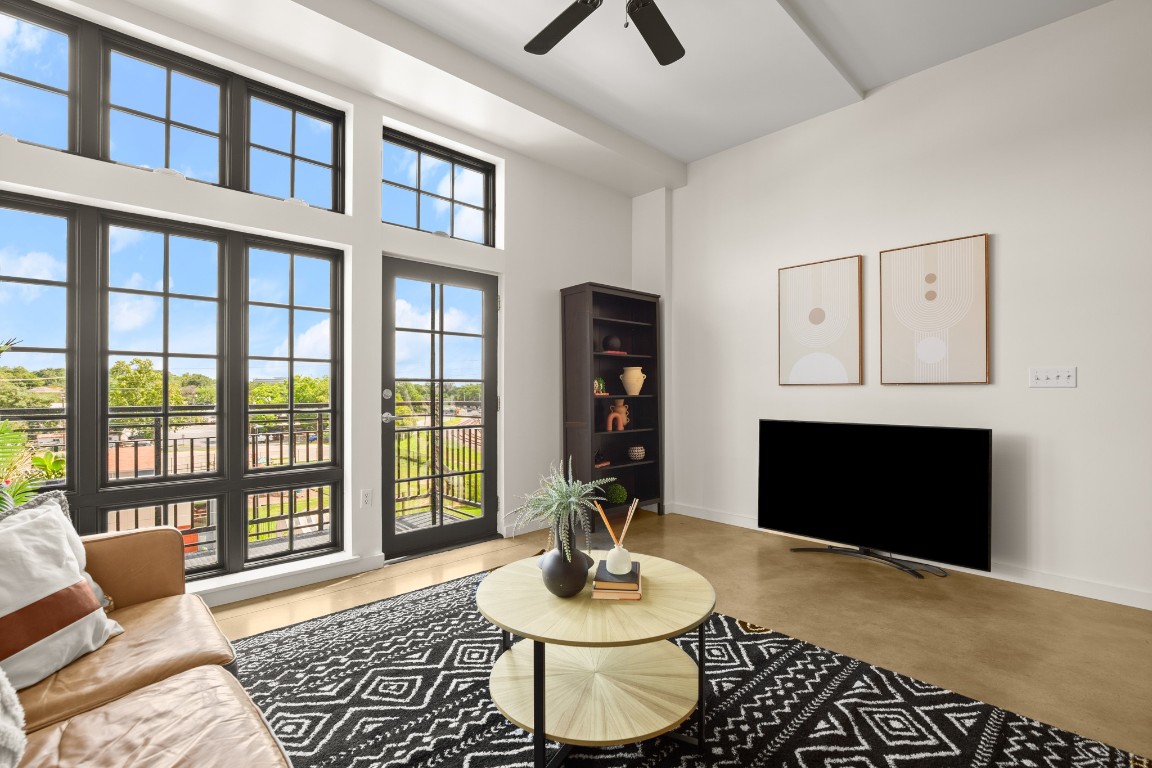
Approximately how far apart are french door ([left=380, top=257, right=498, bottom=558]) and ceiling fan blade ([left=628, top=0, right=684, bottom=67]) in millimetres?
2032

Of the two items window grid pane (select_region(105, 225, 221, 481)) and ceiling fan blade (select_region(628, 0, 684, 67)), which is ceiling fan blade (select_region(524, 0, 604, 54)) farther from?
window grid pane (select_region(105, 225, 221, 481))

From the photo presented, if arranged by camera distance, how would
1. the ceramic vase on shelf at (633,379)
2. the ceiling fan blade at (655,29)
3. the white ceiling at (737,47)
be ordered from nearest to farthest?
the ceiling fan blade at (655,29)
the white ceiling at (737,47)
the ceramic vase on shelf at (633,379)

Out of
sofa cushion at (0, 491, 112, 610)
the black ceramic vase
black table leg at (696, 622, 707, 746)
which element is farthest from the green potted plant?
sofa cushion at (0, 491, 112, 610)

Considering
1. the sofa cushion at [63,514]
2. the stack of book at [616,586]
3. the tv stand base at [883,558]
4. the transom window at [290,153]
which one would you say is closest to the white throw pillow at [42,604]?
the sofa cushion at [63,514]

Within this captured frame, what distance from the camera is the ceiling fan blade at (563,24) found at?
2311 millimetres

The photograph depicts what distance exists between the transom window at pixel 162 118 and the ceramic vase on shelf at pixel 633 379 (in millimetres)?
3110

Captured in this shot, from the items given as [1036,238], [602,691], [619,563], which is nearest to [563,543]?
[619,563]

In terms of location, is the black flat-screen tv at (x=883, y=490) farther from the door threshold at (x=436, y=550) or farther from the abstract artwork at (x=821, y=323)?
the door threshold at (x=436, y=550)

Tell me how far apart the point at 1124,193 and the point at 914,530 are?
2.12 meters

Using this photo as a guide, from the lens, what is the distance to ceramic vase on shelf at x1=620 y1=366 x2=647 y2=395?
4.64m

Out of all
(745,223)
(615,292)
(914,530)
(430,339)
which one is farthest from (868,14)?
(430,339)

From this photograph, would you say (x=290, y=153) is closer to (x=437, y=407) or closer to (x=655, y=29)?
(x=437, y=407)

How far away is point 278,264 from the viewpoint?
3.21 meters

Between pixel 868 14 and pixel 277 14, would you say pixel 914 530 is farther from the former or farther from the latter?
pixel 277 14
